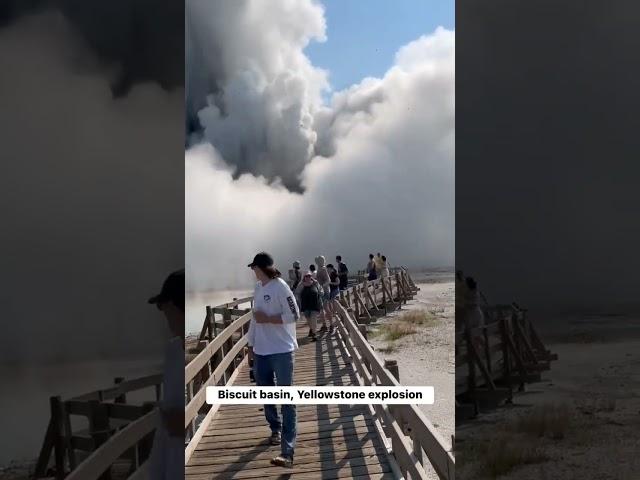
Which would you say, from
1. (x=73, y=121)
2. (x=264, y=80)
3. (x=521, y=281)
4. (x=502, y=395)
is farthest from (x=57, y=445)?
(x=521, y=281)

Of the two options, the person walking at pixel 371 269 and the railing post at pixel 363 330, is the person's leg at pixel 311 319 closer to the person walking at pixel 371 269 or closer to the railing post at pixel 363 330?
the railing post at pixel 363 330

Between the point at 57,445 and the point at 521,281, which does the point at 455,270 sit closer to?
the point at 521,281

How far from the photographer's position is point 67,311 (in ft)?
5.02

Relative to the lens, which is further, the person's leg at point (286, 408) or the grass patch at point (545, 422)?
the person's leg at point (286, 408)

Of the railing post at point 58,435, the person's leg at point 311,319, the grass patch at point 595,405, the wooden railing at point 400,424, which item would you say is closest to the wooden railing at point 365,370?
the wooden railing at point 400,424

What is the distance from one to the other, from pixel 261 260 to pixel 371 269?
0.39m

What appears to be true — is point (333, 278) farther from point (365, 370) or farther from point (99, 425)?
point (99, 425)

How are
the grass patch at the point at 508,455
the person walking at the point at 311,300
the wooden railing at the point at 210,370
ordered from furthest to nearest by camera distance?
the person walking at the point at 311,300
the wooden railing at the point at 210,370
the grass patch at the point at 508,455

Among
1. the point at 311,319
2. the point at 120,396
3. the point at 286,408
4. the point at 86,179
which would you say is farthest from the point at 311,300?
the point at 86,179

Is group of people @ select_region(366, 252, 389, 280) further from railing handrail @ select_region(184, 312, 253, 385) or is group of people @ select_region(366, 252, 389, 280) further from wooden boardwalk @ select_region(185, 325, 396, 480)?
railing handrail @ select_region(184, 312, 253, 385)

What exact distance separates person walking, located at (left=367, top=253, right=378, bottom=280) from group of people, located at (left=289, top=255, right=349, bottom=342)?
0.08 m

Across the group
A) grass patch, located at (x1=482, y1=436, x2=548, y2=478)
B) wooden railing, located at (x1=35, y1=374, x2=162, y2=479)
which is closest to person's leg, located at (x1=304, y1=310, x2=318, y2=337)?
wooden railing, located at (x1=35, y1=374, x2=162, y2=479)

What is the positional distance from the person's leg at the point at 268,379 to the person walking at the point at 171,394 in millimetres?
356

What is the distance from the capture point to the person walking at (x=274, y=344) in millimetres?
1787
